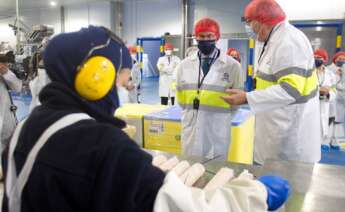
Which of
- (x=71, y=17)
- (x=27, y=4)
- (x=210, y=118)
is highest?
(x=27, y=4)

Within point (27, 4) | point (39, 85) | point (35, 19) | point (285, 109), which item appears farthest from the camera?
point (35, 19)

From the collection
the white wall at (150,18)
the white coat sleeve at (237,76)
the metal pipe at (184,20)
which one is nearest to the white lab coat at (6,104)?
the white coat sleeve at (237,76)

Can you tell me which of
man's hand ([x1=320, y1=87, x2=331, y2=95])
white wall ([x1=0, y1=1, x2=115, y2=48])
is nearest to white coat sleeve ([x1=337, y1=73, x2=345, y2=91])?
man's hand ([x1=320, y1=87, x2=331, y2=95])

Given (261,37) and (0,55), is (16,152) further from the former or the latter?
(0,55)

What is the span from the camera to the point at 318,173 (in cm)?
168

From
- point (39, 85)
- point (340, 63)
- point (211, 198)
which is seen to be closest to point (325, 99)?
point (340, 63)

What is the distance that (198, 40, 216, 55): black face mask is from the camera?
2.54 metres

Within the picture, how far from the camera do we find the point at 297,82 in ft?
6.07

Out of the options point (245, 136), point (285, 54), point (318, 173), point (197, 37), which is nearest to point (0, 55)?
point (197, 37)

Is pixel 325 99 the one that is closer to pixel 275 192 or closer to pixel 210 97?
pixel 210 97

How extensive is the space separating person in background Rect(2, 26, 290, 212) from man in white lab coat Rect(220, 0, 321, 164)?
1095 mm

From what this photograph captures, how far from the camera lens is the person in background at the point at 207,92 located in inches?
99.0

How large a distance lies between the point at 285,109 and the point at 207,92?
→ 70cm

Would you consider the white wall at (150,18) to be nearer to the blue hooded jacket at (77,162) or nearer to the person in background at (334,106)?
the person in background at (334,106)
